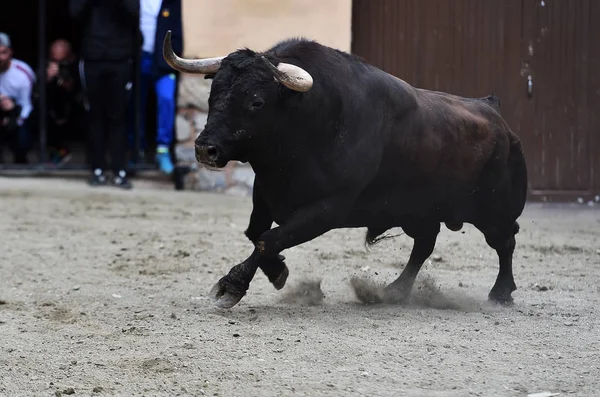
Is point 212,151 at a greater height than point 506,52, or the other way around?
point 506,52

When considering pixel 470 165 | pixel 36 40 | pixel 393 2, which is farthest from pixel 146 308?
pixel 36 40

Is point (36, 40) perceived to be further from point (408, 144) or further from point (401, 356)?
point (401, 356)

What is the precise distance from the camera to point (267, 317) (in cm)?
546

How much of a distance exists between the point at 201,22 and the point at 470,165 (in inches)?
189

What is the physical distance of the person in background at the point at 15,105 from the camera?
11.1 meters

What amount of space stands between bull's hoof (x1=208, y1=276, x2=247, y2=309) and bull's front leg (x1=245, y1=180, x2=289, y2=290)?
1.15 ft

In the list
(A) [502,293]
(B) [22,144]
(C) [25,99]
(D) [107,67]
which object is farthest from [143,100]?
(A) [502,293]

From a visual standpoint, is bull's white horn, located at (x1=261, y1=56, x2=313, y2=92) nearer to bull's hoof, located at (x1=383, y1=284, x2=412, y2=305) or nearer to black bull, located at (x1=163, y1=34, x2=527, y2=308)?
black bull, located at (x1=163, y1=34, x2=527, y2=308)

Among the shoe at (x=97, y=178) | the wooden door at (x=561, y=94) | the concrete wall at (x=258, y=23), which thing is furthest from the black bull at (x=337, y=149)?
the shoe at (x=97, y=178)

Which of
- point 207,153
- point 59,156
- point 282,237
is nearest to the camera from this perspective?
point 207,153

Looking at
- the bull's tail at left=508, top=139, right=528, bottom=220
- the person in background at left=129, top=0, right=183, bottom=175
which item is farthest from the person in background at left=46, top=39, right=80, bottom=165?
the bull's tail at left=508, top=139, right=528, bottom=220

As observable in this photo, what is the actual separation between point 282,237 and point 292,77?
2.64ft

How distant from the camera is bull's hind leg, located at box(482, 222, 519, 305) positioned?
20.5 feet

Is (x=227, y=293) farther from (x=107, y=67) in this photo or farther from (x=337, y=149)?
(x=107, y=67)
